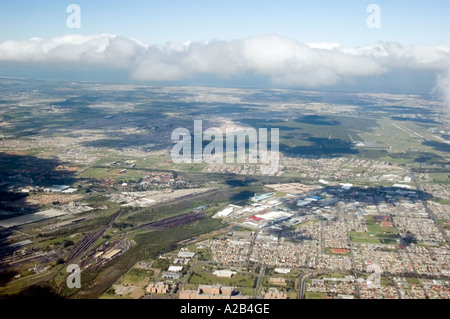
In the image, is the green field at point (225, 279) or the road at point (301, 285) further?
the green field at point (225, 279)

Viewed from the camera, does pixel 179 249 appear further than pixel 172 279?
Yes

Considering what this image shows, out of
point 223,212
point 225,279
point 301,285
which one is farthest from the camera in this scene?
point 223,212

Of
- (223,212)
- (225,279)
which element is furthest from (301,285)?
(223,212)

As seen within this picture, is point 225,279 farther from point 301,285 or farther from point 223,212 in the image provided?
point 223,212

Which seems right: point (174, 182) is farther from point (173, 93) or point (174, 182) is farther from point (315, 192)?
point (173, 93)

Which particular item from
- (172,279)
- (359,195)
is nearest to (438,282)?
(172,279)

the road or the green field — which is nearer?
the road
